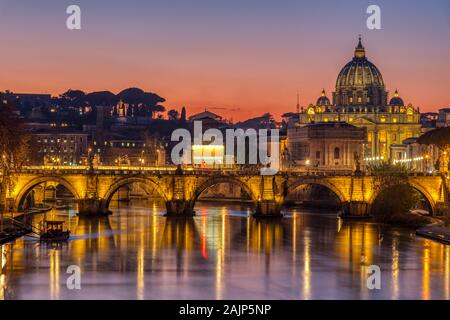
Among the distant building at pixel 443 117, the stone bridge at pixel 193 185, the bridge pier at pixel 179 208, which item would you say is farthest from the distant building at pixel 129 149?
the bridge pier at pixel 179 208

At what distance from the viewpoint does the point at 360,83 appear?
19550cm

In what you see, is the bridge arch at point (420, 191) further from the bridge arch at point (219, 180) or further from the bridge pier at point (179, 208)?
the bridge pier at point (179, 208)

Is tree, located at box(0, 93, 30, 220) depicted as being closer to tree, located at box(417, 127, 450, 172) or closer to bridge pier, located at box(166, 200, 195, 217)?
bridge pier, located at box(166, 200, 195, 217)

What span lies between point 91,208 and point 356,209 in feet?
62.1

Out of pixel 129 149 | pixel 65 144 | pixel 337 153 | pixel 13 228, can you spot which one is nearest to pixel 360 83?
pixel 337 153

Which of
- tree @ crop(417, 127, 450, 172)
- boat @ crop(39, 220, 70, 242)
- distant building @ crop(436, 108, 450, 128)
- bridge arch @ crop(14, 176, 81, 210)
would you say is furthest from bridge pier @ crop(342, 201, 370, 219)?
distant building @ crop(436, 108, 450, 128)

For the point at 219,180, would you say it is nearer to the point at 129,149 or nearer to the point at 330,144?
the point at 330,144

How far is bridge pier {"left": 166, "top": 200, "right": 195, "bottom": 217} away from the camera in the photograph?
80750 millimetres

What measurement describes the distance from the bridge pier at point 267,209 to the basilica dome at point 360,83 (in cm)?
11712

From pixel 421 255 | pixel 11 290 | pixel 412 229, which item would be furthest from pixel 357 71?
pixel 11 290

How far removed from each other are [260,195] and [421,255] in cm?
2711

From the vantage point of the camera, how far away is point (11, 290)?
1693 inches

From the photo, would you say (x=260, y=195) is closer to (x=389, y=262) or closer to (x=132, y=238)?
(x=132, y=238)

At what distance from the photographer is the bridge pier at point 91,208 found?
7975 cm
